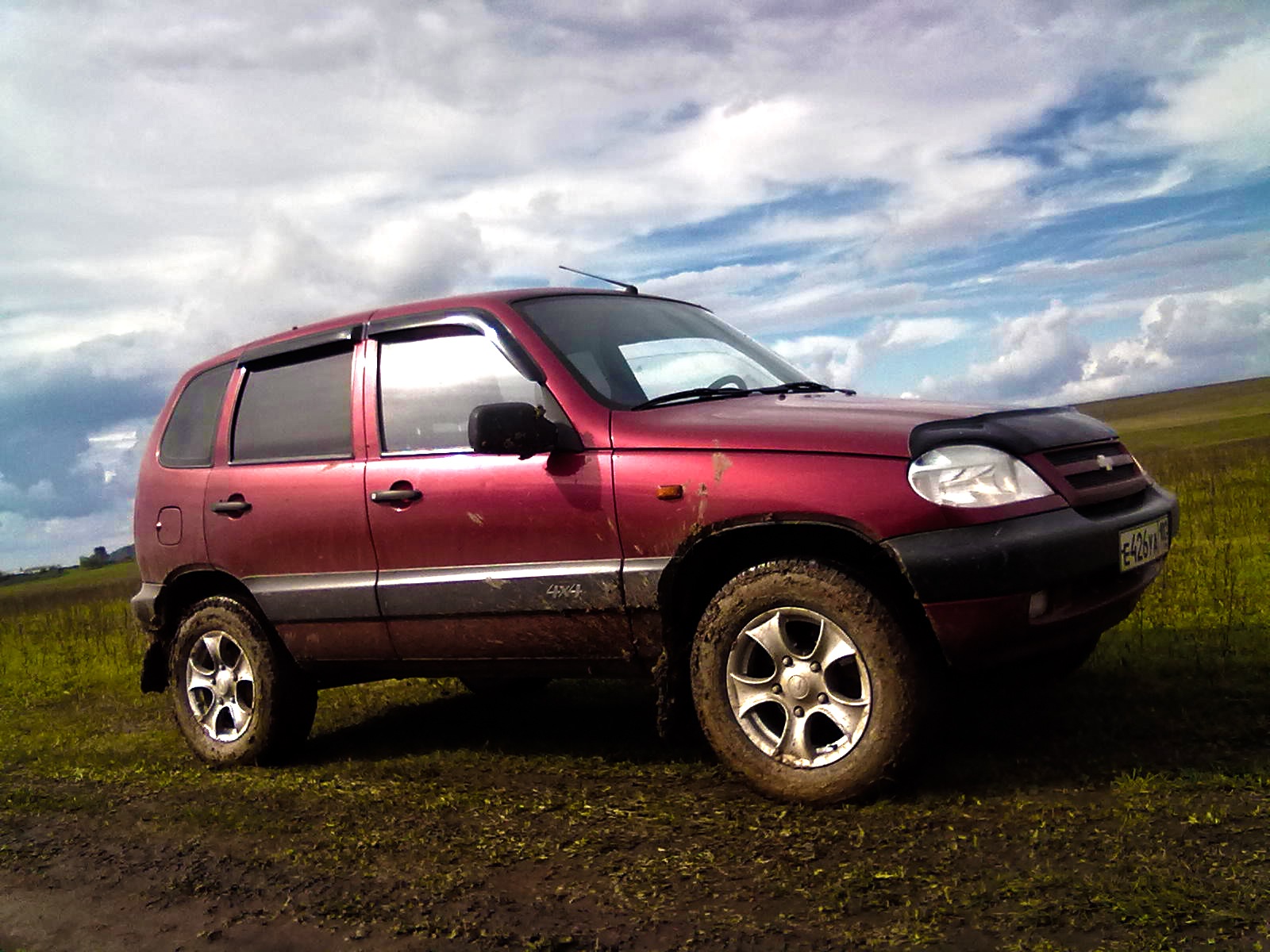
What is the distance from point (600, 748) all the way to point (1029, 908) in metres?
2.39

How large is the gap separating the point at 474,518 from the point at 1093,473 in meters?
2.34

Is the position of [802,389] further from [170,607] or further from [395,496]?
[170,607]

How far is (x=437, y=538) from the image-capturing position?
15.0 feet

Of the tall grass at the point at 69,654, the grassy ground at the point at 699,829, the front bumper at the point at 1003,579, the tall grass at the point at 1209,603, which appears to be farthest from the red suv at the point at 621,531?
the tall grass at the point at 69,654

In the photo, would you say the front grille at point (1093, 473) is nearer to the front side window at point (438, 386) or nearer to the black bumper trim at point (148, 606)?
the front side window at point (438, 386)

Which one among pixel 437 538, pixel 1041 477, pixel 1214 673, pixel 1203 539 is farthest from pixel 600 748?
pixel 1203 539

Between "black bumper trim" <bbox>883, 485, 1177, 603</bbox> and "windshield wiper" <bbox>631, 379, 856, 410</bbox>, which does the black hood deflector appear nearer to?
"black bumper trim" <bbox>883, 485, 1177, 603</bbox>

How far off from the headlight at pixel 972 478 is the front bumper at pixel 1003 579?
0.09 metres

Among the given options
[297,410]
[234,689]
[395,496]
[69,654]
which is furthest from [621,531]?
[69,654]

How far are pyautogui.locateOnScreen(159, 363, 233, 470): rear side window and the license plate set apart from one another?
169 inches

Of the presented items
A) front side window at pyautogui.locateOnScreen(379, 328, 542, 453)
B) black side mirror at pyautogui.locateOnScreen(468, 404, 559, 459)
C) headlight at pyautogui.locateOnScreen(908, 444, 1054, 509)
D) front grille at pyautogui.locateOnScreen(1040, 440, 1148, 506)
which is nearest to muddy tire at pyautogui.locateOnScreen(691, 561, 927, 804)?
headlight at pyautogui.locateOnScreen(908, 444, 1054, 509)

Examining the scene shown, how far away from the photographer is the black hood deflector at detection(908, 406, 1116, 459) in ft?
11.9

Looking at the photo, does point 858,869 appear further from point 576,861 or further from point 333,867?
point 333,867

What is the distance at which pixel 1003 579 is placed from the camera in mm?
3438
